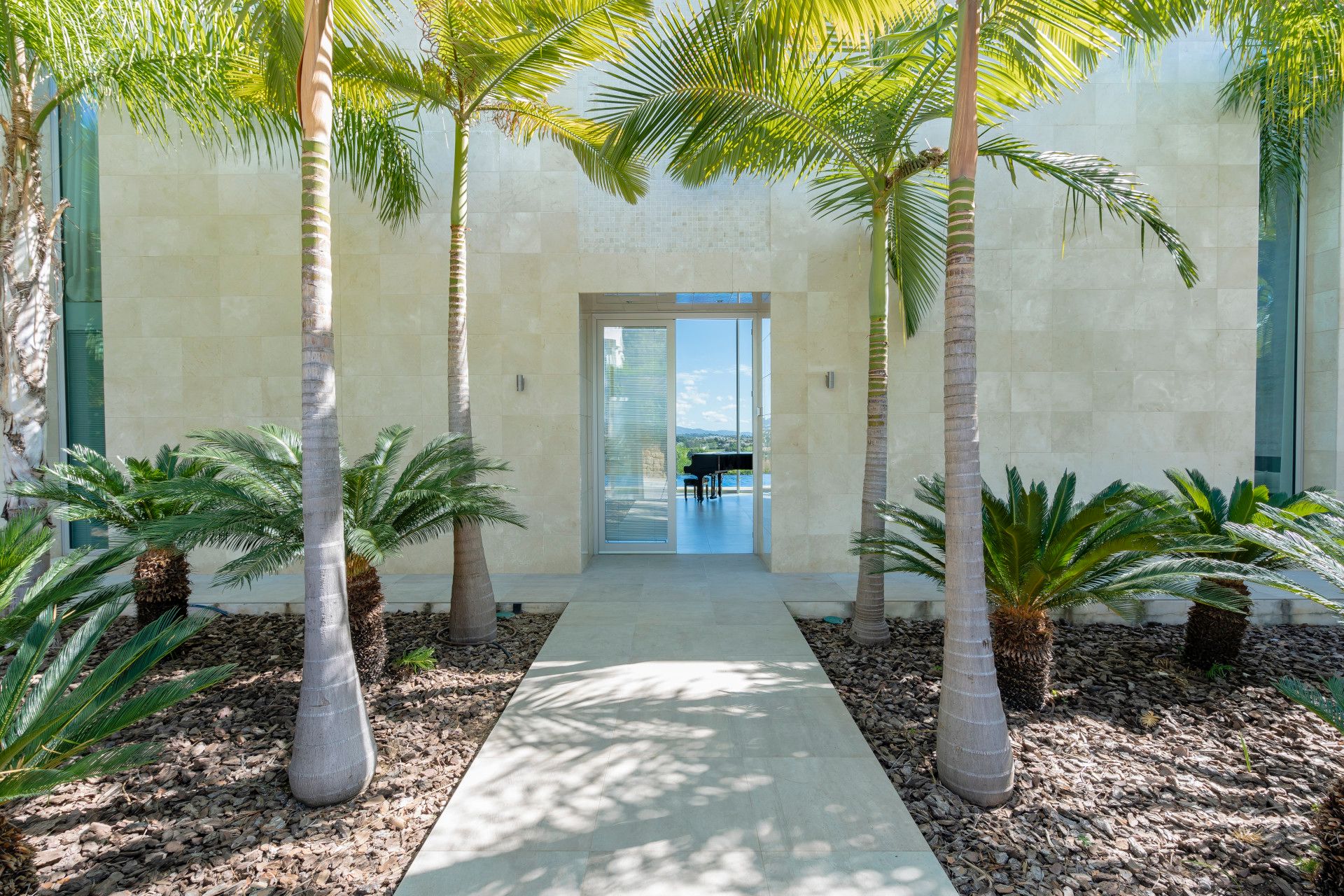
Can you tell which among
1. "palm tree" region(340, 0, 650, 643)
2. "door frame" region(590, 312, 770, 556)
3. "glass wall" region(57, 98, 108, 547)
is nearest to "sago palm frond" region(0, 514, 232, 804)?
"palm tree" region(340, 0, 650, 643)

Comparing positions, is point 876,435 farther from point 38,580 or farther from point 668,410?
point 38,580

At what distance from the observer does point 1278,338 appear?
782 centimetres

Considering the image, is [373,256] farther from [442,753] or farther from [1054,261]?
[1054,261]

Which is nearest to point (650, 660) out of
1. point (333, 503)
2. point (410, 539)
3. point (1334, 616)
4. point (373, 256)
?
point (410, 539)

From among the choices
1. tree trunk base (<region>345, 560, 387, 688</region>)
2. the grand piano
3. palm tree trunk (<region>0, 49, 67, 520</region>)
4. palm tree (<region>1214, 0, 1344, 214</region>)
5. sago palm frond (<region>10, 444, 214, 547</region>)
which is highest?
palm tree (<region>1214, 0, 1344, 214</region>)

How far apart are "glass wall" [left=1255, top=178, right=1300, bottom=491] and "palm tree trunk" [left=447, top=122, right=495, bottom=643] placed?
29.9 ft

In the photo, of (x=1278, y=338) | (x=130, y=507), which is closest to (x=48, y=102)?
(x=130, y=507)

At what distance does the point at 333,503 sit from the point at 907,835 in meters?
2.99

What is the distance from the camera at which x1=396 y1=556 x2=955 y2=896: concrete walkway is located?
2.51 m

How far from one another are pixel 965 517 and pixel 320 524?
305 cm

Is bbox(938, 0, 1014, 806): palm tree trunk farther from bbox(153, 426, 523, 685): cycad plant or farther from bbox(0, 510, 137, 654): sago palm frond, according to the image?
bbox(0, 510, 137, 654): sago palm frond

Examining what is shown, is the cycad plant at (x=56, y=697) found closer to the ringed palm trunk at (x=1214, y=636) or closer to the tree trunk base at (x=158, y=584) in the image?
the tree trunk base at (x=158, y=584)

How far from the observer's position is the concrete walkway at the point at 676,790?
2.51m

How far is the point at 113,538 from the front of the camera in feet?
13.8
